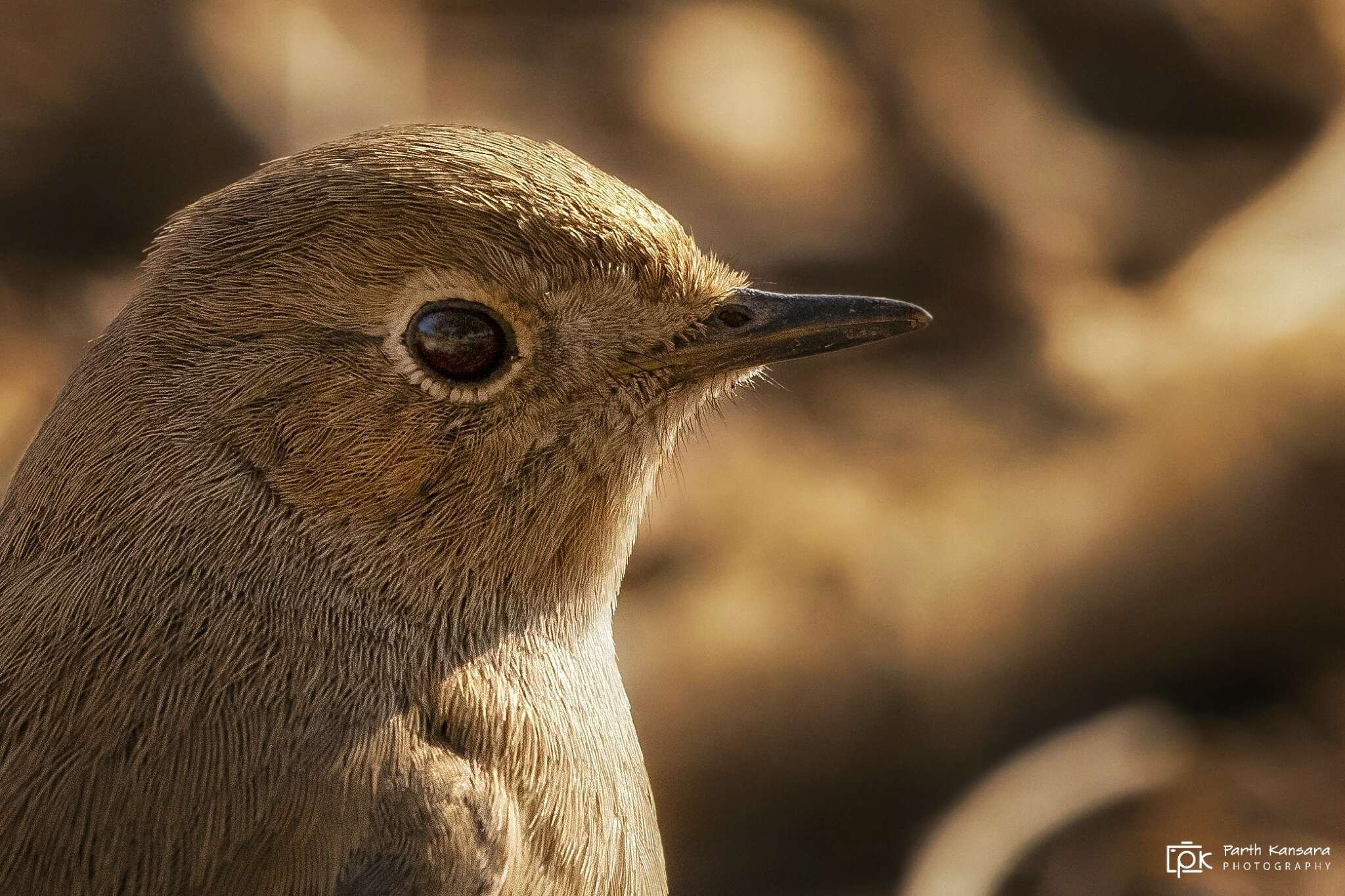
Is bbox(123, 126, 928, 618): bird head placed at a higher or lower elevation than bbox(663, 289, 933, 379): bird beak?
lower

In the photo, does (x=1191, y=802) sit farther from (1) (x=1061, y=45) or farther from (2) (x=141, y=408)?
(2) (x=141, y=408)

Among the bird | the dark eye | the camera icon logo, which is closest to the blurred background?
the camera icon logo

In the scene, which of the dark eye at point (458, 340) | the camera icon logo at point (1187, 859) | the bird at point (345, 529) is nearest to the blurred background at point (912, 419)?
the camera icon logo at point (1187, 859)

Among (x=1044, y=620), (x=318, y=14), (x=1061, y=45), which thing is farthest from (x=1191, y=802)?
(x=318, y=14)

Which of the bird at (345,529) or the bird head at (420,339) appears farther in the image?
the bird head at (420,339)

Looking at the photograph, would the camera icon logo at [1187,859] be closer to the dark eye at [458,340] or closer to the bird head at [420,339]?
the bird head at [420,339]

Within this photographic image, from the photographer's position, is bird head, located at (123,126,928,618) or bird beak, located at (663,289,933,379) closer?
bird head, located at (123,126,928,618)

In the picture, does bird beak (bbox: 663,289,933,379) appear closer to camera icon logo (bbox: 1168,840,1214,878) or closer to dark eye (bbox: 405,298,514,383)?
dark eye (bbox: 405,298,514,383)

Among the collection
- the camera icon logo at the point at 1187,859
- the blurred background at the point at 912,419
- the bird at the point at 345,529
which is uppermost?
the blurred background at the point at 912,419
